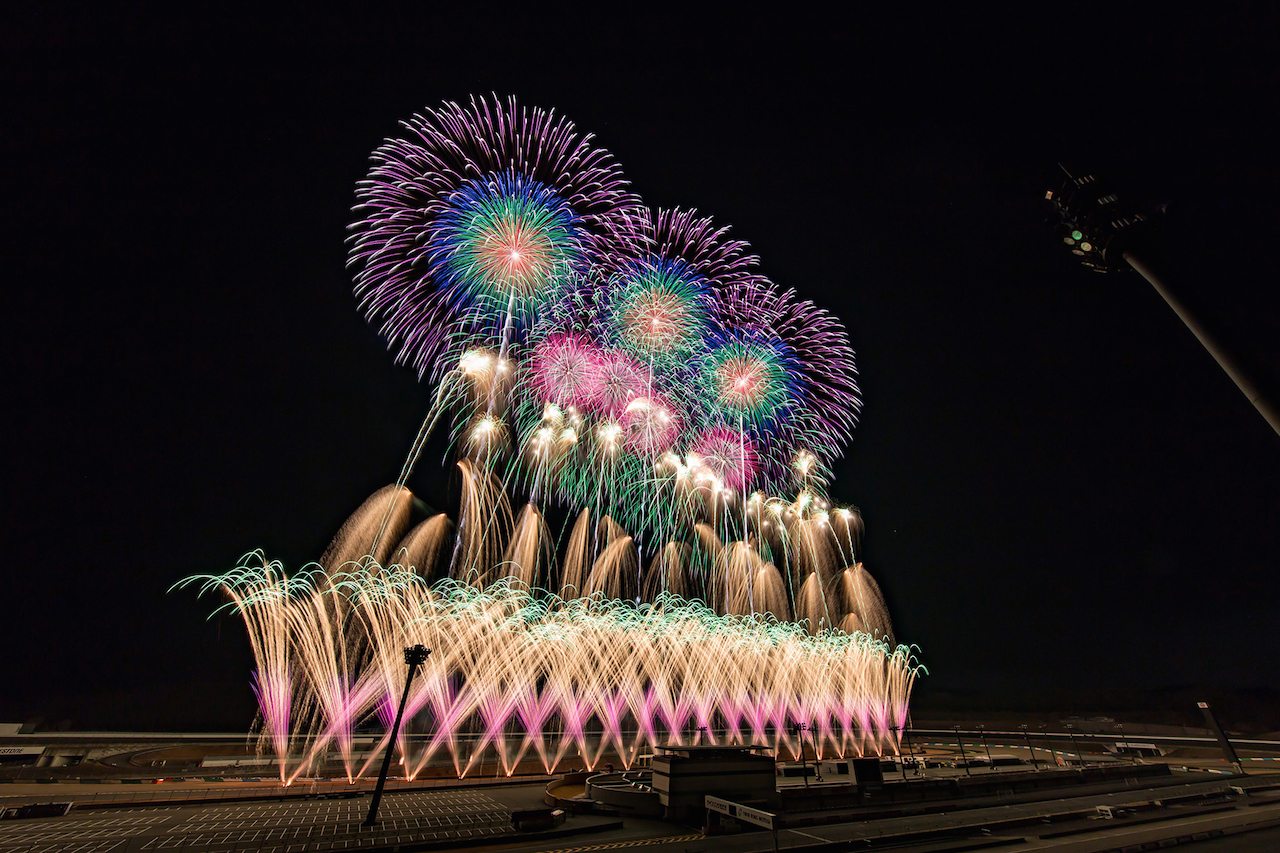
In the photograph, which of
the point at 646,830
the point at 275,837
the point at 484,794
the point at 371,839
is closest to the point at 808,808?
the point at 646,830

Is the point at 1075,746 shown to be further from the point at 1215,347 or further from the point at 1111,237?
the point at 1111,237

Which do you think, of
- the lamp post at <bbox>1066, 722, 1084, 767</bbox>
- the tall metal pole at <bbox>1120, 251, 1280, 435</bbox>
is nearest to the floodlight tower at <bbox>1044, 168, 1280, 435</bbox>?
the tall metal pole at <bbox>1120, 251, 1280, 435</bbox>

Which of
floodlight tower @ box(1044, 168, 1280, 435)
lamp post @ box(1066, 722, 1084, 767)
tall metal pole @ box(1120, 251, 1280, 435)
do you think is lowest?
lamp post @ box(1066, 722, 1084, 767)

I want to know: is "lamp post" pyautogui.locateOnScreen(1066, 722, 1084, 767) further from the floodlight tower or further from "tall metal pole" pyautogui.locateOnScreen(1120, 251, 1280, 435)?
the floodlight tower

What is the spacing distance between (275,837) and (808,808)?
24.4 meters

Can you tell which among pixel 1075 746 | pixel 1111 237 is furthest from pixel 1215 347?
pixel 1075 746

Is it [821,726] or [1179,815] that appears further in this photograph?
[821,726]

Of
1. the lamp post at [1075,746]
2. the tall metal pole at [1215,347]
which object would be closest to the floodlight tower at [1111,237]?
the tall metal pole at [1215,347]

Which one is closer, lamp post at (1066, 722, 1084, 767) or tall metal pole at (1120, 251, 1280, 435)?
tall metal pole at (1120, 251, 1280, 435)

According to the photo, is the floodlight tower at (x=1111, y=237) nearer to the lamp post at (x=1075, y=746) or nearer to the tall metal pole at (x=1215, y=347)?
the tall metal pole at (x=1215, y=347)

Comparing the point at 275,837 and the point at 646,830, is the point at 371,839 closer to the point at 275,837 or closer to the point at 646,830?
the point at 275,837

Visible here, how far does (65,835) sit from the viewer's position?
21578 mm

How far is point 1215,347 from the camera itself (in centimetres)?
2689

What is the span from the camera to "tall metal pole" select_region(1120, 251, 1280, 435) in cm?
2417
